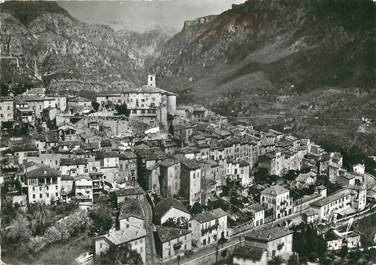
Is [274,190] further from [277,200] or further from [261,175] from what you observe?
[261,175]

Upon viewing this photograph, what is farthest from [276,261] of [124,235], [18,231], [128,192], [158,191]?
[18,231]

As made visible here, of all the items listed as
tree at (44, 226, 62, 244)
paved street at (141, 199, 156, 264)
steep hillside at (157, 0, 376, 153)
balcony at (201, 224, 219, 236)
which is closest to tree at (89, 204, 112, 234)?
tree at (44, 226, 62, 244)

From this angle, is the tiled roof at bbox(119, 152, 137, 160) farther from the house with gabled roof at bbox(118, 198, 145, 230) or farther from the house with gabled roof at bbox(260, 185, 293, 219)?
the house with gabled roof at bbox(260, 185, 293, 219)

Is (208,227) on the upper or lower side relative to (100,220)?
lower

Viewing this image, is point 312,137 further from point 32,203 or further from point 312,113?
point 32,203

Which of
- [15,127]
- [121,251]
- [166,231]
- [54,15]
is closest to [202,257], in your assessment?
[166,231]

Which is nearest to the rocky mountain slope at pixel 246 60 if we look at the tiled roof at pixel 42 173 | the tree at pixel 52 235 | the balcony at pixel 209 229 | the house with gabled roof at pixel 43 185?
the balcony at pixel 209 229

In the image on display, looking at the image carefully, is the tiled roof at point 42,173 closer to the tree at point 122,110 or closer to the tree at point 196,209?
the tree at point 196,209
